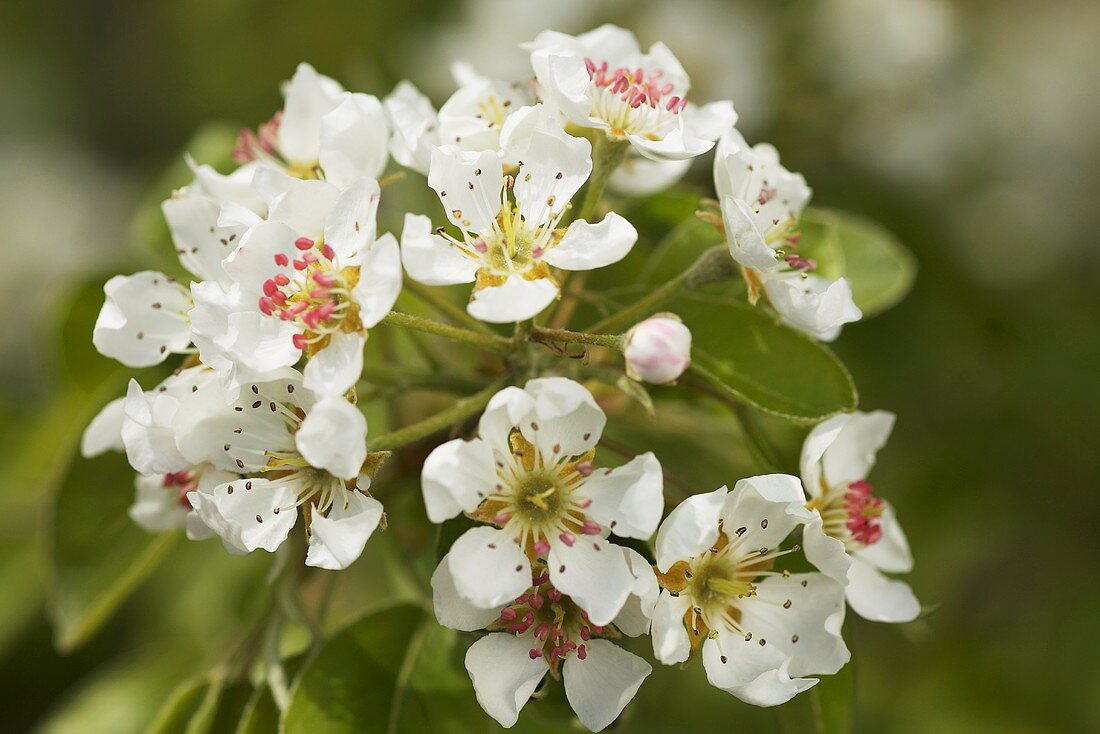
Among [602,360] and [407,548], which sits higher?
[602,360]

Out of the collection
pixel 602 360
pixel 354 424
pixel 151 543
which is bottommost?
pixel 151 543

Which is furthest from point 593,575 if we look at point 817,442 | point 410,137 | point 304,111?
point 304,111

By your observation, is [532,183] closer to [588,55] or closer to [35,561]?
[588,55]

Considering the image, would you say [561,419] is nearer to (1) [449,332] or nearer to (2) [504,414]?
(2) [504,414]

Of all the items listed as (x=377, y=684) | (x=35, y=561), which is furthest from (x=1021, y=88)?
(x=35, y=561)

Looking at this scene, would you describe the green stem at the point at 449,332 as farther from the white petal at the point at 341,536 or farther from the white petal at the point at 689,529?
the white petal at the point at 689,529

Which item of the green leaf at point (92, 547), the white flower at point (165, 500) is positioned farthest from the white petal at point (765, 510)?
the green leaf at point (92, 547)
